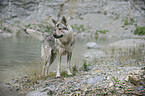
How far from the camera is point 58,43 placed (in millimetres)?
6625

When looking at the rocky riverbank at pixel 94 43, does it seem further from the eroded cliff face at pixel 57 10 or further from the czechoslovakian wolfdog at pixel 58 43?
the czechoslovakian wolfdog at pixel 58 43

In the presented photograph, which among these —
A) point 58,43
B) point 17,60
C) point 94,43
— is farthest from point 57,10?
point 58,43

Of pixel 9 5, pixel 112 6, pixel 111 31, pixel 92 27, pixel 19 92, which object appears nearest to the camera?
pixel 19 92

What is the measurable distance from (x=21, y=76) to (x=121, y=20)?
66.7m

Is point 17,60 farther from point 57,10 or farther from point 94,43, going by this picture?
point 57,10

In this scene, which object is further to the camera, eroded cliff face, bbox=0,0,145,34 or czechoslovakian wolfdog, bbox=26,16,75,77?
eroded cliff face, bbox=0,0,145,34

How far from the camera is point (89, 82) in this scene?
577 centimetres

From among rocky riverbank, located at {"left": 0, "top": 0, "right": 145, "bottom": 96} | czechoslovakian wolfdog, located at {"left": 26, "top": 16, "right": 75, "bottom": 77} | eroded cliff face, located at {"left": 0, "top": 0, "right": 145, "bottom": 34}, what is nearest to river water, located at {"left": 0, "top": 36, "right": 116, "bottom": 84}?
rocky riverbank, located at {"left": 0, "top": 0, "right": 145, "bottom": 96}

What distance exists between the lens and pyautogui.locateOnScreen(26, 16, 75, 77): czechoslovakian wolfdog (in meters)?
6.25

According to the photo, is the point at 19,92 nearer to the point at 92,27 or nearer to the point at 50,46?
the point at 50,46

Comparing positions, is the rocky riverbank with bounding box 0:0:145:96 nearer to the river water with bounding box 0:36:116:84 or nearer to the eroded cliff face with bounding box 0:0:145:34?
the eroded cliff face with bounding box 0:0:145:34

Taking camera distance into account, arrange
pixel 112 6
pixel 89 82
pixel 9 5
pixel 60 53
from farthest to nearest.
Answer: pixel 9 5 → pixel 112 6 → pixel 60 53 → pixel 89 82

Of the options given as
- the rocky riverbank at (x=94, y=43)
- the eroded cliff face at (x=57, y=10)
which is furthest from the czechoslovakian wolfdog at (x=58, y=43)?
the eroded cliff face at (x=57, y=10)

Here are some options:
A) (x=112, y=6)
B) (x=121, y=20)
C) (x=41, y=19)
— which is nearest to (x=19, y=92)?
(x=121, y=20)
